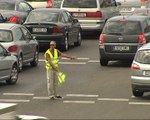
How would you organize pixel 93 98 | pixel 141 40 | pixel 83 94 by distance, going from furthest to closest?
pixel 141 40, pixel 83 94, pixel 93 98

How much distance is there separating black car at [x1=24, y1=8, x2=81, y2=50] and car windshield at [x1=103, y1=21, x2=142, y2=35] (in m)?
3.73

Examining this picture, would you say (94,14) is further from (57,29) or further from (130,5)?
(130,5)

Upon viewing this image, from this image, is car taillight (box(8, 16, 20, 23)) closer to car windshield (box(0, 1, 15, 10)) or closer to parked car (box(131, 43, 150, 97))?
car windshield (box(0, 1, 15, 10))

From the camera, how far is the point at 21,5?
35.9 meters

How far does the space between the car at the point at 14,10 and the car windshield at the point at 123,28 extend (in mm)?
9961

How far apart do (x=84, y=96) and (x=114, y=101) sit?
1.02 m

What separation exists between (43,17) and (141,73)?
11.8 m

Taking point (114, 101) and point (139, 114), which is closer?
point (139, 114)

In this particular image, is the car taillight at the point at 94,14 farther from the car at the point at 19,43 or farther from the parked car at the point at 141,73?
the parked car at the point at 141,73

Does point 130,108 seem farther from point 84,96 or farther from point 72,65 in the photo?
point 72,65

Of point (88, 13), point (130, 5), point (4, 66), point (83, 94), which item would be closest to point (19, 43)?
point (4, 66)

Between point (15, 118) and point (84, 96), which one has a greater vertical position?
point (15, 118)

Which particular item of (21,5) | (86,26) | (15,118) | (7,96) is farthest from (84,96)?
(21,5)

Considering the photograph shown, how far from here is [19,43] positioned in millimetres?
22125
